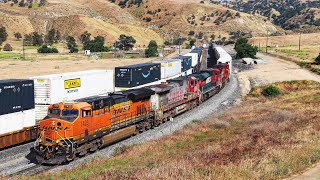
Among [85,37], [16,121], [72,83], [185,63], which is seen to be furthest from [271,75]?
[85,37]

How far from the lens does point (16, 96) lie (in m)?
24.8

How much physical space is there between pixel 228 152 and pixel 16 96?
48.5 feet

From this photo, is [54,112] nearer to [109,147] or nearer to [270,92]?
[109,147]

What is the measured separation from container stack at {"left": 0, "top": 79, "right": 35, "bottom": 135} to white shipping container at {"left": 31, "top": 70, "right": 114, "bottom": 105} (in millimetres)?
1279

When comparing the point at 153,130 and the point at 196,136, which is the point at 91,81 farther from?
the point at 196,136

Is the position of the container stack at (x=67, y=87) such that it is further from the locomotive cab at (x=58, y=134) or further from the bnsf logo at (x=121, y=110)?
the locomotive cab at (x=58, y=134)

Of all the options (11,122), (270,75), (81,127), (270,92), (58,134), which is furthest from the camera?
(270,75)

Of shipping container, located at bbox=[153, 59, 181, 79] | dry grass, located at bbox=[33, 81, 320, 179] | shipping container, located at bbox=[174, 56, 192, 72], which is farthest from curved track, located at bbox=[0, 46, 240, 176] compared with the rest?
shipping container, located at bbox=[174, 56, 192, 72]

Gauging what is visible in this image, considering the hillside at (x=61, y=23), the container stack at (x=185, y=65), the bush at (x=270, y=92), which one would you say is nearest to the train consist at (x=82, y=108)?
the bush at (x=270, y=92)

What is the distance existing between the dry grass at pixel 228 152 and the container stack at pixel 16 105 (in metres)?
7.44

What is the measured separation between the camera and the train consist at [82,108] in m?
Result: 21.4

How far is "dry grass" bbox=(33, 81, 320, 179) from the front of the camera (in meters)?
13.6

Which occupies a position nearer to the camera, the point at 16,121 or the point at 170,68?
the point at 16,121

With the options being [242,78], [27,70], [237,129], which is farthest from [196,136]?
[27,70]
